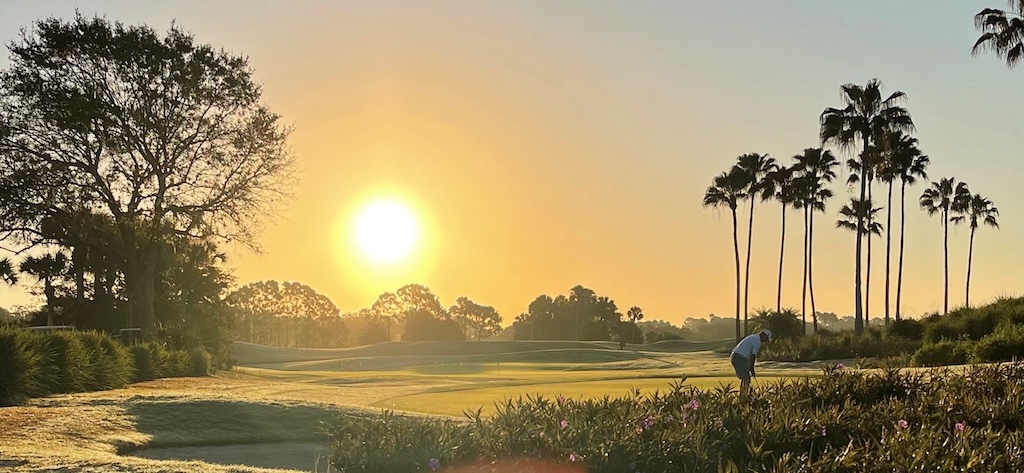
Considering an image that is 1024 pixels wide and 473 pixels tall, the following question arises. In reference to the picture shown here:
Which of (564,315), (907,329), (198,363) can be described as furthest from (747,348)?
(564,315)

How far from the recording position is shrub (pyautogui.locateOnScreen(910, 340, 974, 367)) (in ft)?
90.3

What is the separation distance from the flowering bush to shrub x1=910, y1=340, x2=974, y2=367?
18.5 m

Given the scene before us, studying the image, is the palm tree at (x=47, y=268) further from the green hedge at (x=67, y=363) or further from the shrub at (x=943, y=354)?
the shrub at (x=943, y=354)

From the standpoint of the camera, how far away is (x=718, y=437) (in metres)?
8.34

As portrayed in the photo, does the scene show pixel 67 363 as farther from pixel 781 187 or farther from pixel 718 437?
pixel 781 187

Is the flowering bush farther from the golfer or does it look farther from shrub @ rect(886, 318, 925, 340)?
shrub @ rect(886, 318, 925, 340)

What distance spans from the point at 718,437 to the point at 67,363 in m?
17.9

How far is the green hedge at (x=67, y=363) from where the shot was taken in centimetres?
Answer: 1825

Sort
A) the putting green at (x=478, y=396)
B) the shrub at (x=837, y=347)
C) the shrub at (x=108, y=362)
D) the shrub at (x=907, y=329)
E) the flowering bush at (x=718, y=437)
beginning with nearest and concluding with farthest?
the flowering bush at (x=718, y=437) < the putting green at (x=478, y=396) < the shrub at (x=108, y=362) < the shrub at (x=837, y=347) < the shrub at (x=907, y=329)

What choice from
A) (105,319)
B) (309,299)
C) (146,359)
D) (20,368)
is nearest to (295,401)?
(20,368)

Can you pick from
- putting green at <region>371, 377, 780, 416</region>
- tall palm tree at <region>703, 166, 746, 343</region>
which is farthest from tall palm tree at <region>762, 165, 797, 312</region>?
putting green at <region>371, 377, 780, 416</region>

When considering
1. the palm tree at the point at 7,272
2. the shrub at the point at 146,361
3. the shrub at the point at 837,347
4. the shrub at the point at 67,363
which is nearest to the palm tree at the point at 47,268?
the palm tree at the point at 7,272

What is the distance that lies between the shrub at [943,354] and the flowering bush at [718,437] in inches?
728

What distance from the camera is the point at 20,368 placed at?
60.3 feet
